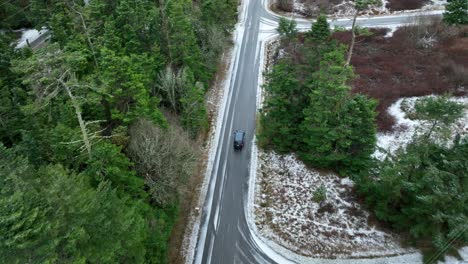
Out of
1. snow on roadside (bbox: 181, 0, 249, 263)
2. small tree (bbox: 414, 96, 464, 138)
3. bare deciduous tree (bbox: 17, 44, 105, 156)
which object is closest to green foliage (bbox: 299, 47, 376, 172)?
small tree (bbox: 414, 96, 464, 138)

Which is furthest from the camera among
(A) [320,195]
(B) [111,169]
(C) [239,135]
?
(C) [239,135]

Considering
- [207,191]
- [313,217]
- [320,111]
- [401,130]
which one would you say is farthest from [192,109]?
[401,130]

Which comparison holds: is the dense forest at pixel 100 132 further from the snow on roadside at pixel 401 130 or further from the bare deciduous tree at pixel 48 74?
the snow on roadside at pixel 401 130

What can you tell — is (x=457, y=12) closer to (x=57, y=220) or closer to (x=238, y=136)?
(x=238, y=136)

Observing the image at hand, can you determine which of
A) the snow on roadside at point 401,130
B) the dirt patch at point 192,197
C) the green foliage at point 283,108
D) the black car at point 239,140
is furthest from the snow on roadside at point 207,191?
the snow on roadside at point 401,130

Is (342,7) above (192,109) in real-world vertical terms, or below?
above

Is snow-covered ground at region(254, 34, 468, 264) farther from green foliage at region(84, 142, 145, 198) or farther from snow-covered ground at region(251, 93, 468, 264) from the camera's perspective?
green foliage at region(84, 142, 145, 198)

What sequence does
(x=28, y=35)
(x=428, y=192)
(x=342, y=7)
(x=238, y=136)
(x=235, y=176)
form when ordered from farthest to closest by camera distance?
1. (x=342, y=7)
2. (x=28, y=35)
3. (x=238, y=136)
4. (x=235, y=176)
5. (x=428, y=192)
